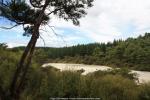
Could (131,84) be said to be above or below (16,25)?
below

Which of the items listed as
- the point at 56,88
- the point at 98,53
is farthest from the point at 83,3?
the point at 98,53

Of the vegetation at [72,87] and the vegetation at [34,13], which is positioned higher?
the vegetation at [34,13]

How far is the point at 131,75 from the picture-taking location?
14.5 m

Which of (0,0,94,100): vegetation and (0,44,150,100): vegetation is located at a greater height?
(0,0,94,100): vegetation

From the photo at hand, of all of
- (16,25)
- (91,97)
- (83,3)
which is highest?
(83,3)

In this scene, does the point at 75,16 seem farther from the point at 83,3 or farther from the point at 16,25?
the point at 16,25

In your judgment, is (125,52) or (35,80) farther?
(125,52)

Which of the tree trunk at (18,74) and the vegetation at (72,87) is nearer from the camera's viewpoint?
the tree trunk at (18,74)

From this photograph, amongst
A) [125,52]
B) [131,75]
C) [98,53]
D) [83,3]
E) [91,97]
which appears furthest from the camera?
[98,53]

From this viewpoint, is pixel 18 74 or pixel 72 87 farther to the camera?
pixel 72 87

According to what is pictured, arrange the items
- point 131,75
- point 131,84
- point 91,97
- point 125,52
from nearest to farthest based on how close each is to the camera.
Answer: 1. point 91,97
2. point 131,84
3. point 131,75
4. point 125,52

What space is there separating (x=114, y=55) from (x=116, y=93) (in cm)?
6201

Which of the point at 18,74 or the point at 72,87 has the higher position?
the point at 18,74

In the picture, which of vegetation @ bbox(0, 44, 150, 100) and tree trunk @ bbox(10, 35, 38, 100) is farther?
vegetation @ bbox(0, 44, 150, 100)
